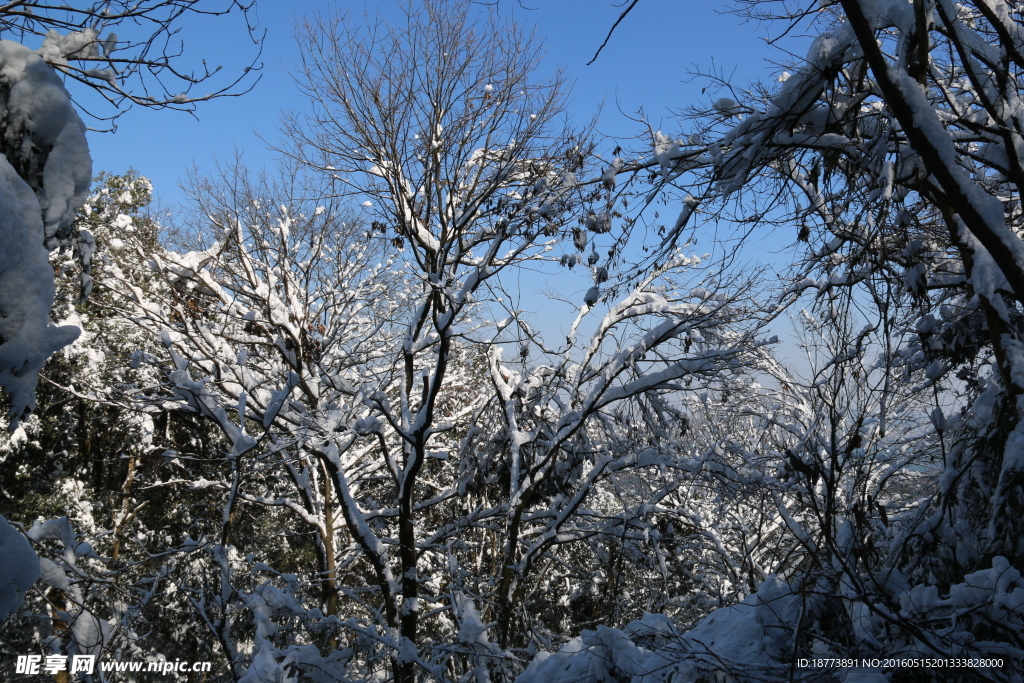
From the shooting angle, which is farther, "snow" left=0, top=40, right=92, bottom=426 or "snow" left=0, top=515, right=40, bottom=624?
"snow" left=0, top=40, right=92, bottom=426

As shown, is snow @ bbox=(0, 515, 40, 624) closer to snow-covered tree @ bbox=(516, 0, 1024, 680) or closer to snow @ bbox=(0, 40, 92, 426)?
snow @ bbox=(0, 40, 92, 426)

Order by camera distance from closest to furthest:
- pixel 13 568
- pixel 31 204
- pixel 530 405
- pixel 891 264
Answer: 1. pixel 13 568
2. pixel 31 204
3. pixel 891 264
4. pixel 530 405

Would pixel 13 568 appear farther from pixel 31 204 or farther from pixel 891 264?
pixel 891 264

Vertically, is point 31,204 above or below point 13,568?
above

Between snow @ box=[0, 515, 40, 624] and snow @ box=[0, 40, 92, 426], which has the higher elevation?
snow @ box=[0, 40, 92, 426]

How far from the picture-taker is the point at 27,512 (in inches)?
445

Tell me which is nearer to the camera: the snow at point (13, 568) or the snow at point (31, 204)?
Result: the snow at point (13, 568)

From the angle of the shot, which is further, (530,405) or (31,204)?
(530,405)

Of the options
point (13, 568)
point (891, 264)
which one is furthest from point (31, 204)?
point (891, 264)

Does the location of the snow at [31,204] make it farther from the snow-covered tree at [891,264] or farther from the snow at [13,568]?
the snow-covered tree at [891,264]

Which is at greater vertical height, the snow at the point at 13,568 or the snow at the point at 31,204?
the snow at the point at 31,204

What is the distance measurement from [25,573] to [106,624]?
4.00 meters

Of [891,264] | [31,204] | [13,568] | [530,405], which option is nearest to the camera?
[13,568]

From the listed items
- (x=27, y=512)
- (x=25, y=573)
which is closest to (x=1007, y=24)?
(x=25, y=573)
